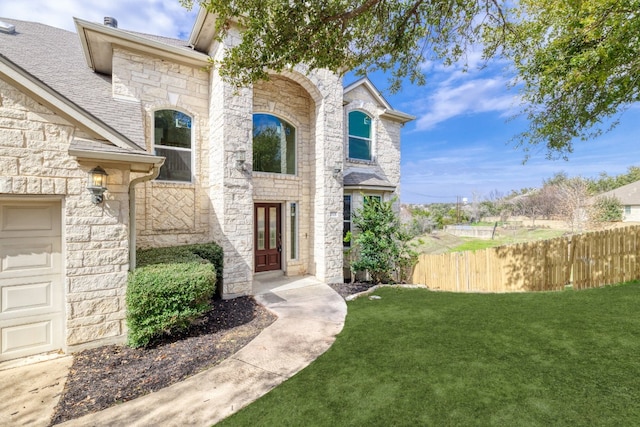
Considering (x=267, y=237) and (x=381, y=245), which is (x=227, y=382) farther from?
(x=381, y=245)

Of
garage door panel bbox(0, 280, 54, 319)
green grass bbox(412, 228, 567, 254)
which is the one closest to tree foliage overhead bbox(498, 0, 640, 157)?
garage door panel bbox(0, 280, 54, 319)

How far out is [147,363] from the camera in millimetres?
4238

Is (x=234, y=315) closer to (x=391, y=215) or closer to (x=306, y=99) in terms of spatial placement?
(x=391, y=215)

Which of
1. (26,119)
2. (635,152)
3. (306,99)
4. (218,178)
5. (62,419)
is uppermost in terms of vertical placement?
(306,99)

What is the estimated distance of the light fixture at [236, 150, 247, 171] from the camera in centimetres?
723

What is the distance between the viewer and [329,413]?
10.1 feet

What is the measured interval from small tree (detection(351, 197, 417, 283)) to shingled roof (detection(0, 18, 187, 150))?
262 inches

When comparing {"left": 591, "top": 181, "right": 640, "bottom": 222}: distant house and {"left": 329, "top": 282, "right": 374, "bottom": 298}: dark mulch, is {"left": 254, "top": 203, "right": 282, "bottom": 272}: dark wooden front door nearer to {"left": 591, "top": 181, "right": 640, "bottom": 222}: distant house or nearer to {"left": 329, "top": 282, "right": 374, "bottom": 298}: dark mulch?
{"left": 329, "top": 282, "right": 374, "bottom": 298}: dark mulch

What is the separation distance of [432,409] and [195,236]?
6.89 m

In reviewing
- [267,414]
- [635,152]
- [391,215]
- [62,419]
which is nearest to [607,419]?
[267,414]

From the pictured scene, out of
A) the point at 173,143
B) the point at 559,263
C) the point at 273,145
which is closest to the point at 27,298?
the point at 173,143

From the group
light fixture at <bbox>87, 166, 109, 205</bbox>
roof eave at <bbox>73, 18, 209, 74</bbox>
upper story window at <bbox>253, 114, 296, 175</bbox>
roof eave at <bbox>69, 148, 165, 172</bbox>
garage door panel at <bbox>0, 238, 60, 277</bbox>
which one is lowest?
garage door panel at <bbox>0, 238, 60, 277</bbox>

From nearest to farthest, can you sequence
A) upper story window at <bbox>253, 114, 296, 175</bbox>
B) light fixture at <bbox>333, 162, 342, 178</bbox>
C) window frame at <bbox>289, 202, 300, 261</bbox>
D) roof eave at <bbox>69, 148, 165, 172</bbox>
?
roof eave at <bbox>69, 148, 165, 172</bbox> < upper story window at <bbox>253, 114, 296, 175</bbox> < light fixture at <bbox>333, 162, 342, 178</bbox> < window frame at <bbox>289, 202, 300, 261</bbox>

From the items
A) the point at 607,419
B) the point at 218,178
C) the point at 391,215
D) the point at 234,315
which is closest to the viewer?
the point at 607,419
